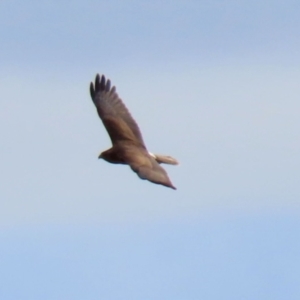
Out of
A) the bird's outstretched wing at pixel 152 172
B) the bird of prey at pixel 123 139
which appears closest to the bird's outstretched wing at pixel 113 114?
the bird of prey at pixel 123 139

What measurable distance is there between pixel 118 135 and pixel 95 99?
1585 mm

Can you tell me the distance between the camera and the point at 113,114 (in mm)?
29328

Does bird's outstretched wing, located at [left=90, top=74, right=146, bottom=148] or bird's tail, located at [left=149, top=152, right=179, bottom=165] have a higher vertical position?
bird's outstretched wing, located at [left=90, top=74, right=146, bottom=148]

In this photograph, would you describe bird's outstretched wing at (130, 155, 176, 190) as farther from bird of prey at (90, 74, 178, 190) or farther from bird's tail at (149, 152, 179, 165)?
bird's tail at (149, 152, 179, 165)

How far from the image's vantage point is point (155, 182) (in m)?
24.6

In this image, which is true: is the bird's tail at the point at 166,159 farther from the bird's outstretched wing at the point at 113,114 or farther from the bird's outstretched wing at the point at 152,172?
the bird's outstretched wing at the point at 152,172

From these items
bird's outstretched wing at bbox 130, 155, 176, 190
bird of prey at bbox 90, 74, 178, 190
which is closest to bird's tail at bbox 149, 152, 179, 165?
bird of prey at bbox 90, 74, 178, 190

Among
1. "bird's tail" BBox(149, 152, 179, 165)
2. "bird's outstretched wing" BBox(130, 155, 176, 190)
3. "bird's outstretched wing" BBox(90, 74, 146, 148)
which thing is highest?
"bird's outstretched wing" BBox(90, 74, 146, 148)

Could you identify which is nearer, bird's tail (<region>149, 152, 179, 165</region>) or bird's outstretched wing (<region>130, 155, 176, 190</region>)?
bird's outstretched wing (<region>130, 155, 176, 190</region>)

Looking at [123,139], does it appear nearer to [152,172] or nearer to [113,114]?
[113,114]

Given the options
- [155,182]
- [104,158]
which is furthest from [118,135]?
[155,182]

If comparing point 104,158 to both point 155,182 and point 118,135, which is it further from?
point 155,182

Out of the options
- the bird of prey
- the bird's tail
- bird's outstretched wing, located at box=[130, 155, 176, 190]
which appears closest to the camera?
bird's outstretched wing, located at box=[130, 155, 176, 190]

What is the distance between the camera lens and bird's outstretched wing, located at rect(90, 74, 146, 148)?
93.5ft
